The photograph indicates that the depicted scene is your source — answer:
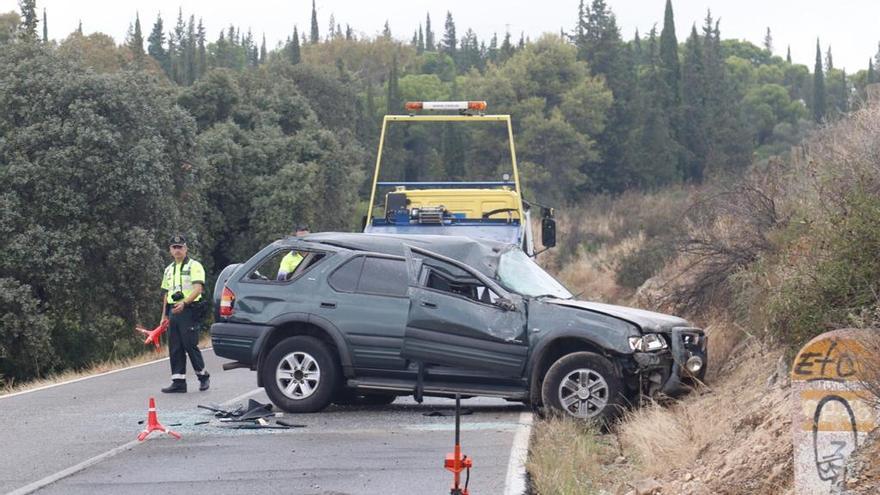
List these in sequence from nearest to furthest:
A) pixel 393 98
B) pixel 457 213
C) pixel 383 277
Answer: pixel 383 277 → pixel 457 213 → pixel 393 98

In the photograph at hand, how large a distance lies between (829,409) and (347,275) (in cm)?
686

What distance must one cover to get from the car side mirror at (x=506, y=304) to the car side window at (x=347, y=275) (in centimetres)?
143

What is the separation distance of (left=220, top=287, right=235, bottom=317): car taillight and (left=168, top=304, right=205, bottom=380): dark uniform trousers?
1708mm

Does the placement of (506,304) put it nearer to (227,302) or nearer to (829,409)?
(227,302)

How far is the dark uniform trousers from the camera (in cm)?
1527

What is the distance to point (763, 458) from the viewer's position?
8102 millimetres

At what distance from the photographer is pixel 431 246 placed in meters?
13.7

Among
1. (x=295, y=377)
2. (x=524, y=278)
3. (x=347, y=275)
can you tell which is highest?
(x=347, y=275)

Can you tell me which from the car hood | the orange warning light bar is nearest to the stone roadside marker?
the car hood

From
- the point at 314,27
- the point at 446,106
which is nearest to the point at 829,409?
the point at 446,106

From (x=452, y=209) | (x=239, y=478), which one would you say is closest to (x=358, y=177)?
(x=452, y=209)

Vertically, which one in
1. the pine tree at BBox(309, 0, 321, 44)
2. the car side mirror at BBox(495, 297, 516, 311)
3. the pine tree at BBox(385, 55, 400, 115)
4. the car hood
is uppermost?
the pine tree at BBox(309, 0, 321, 44)

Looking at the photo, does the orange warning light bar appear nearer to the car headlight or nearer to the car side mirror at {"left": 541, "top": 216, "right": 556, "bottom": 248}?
the car side mirror at {"left": 541, "top": 216, "right": 556, "bottom": 248}

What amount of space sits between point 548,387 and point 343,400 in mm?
2528
